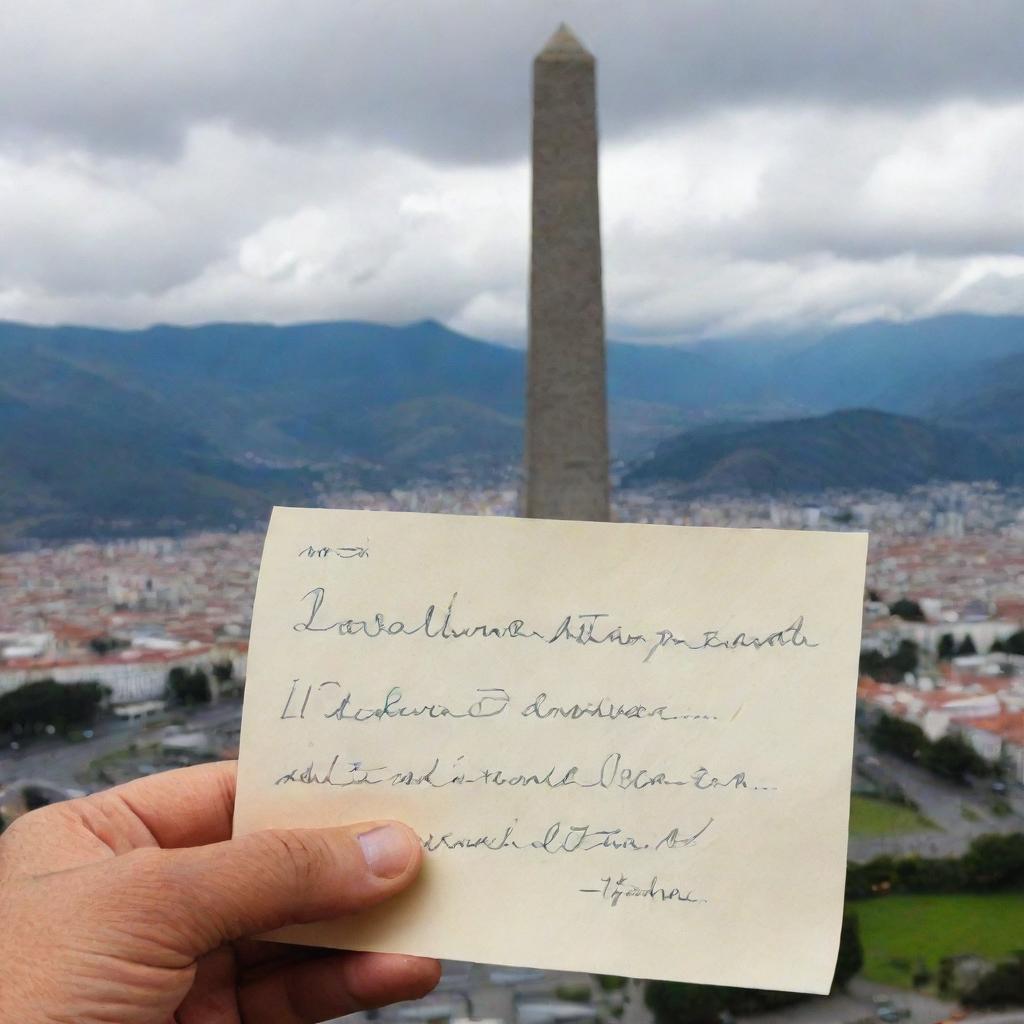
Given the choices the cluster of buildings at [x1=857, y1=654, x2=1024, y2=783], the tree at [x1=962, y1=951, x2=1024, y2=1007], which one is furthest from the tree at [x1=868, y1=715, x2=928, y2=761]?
the tree at [x1=962, y1=951, x2=1024, y2=1007]

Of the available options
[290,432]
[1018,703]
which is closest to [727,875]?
[1018,703]

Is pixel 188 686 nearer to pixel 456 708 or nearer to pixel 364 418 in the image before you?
pixel 456 708

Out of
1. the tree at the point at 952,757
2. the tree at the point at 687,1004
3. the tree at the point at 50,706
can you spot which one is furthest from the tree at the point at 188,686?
the tree at the point at 952,757

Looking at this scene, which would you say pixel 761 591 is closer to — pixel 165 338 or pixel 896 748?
pixel 896 748

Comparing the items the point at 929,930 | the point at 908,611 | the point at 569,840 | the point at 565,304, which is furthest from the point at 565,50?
the point at 569,840

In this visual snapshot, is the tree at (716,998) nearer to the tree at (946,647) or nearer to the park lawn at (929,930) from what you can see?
the park lawn at (929,930)

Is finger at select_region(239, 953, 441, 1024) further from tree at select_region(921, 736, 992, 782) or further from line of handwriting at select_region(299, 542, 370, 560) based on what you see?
tree at select_region(921, 736, 992, 782)
